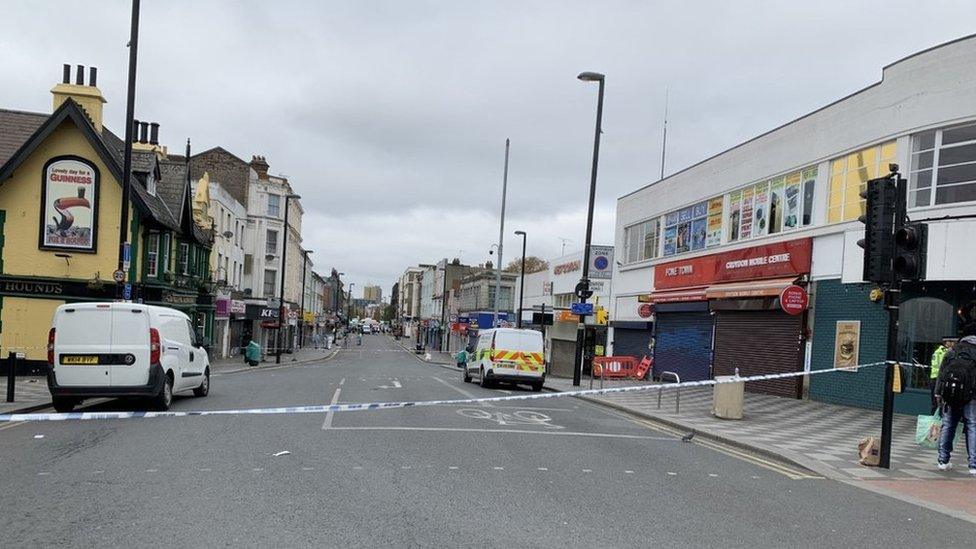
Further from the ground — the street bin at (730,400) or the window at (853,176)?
the window at (853,176)

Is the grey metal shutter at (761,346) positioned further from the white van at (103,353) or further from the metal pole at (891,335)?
the white van at (103,353)

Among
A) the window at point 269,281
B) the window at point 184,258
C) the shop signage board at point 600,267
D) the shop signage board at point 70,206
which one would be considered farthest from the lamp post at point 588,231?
the window at point 269,281

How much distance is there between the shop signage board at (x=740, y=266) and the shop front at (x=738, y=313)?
→ 3cm

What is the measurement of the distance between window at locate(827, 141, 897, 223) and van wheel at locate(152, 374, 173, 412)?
15.7 meters

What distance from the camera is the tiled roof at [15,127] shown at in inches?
1050

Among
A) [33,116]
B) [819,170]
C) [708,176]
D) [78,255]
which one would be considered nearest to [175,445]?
[819,170]

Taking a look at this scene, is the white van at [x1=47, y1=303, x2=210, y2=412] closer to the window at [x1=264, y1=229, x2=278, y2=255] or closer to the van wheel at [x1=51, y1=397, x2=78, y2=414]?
the van wheel at [x1=51, y1=397, x2=78, y2=414]

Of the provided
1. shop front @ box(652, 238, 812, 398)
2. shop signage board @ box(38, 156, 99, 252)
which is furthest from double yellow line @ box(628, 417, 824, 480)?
shop signage board @ box(38, 156, 99, 252)

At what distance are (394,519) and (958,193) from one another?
14924mm

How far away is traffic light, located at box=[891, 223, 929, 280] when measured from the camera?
30.9 ft

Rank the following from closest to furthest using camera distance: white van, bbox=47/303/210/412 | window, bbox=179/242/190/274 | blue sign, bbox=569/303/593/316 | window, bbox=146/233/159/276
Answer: white van, bbox=47/303/210/412 < blue sign, bbox=569/303/593/316 < window, bbox=146/233/159/276 < window, bbox=179/242/190/274

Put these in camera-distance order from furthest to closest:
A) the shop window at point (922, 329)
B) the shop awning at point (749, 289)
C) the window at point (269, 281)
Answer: the window at point (269, 281), the shop awning at point (749, 289), the shop window at point (922, 329)

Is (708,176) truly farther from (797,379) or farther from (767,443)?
(767,443)

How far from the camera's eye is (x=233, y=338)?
170ft
